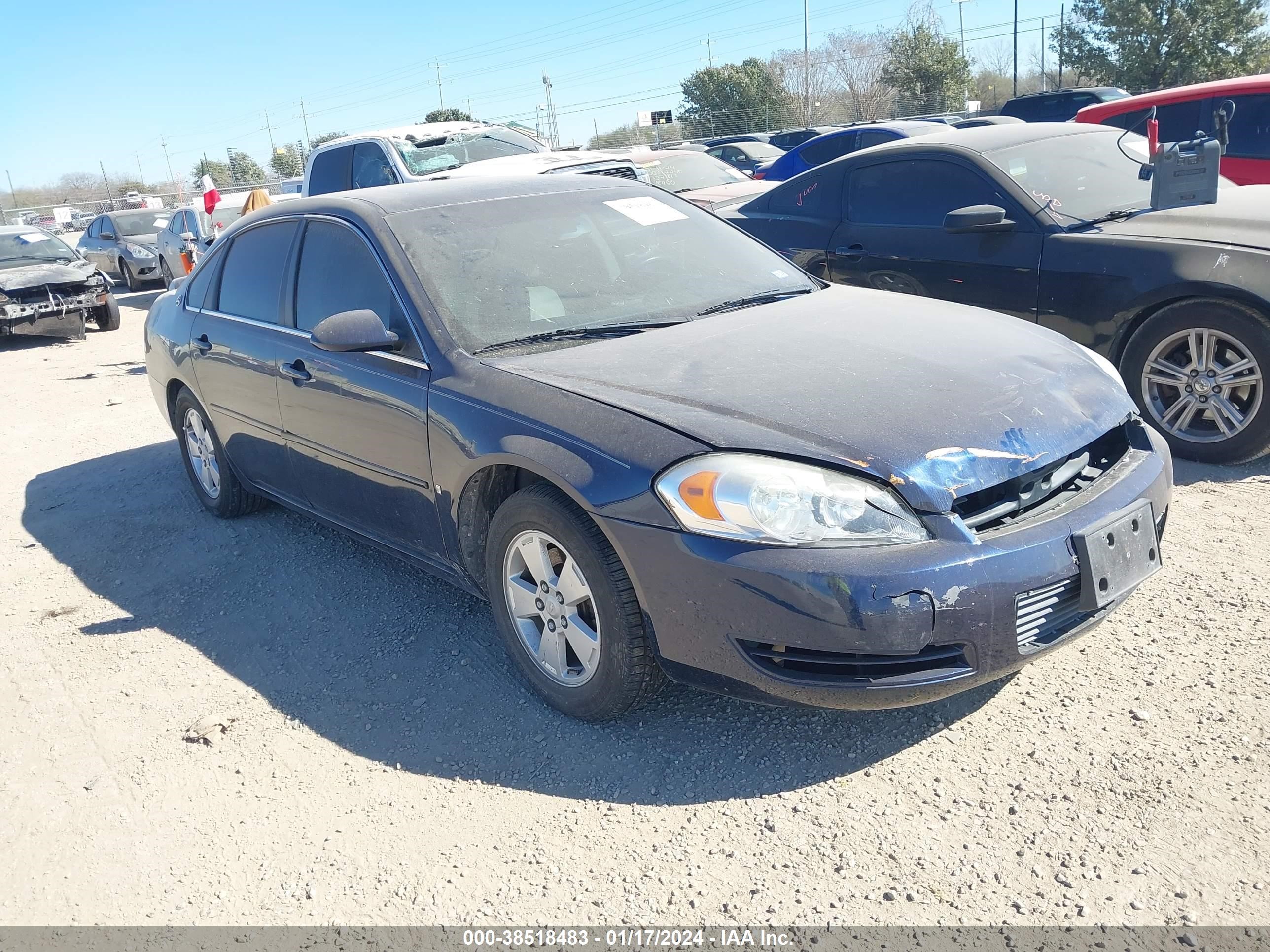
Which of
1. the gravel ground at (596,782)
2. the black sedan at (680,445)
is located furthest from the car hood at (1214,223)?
the black sedan at (680,445)

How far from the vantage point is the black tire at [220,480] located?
5.03 meters

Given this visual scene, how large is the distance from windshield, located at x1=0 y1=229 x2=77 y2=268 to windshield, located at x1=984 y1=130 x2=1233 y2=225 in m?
11.8

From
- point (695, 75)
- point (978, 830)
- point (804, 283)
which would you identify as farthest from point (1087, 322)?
point (695, 75)

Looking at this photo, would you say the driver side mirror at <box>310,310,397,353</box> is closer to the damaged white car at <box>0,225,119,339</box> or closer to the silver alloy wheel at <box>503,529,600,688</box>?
the silver alloy wheel at <box>503,529,600,688</box>

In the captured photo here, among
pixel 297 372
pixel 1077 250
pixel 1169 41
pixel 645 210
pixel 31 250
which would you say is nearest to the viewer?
pixel 297 372

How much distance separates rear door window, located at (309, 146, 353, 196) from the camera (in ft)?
33.1

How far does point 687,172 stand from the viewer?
11547 mm

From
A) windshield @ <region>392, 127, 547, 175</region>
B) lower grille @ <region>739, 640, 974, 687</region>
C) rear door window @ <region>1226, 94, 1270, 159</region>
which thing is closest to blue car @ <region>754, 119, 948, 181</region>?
windshield @ <region>392, 127, 547, 175</region>

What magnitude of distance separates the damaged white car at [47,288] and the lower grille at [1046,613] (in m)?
12.7

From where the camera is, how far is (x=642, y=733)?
3.01 m

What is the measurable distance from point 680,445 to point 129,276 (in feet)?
57.2

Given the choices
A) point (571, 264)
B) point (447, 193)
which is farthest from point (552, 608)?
→ point (447, 193)

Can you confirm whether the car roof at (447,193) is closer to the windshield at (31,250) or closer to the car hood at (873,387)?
the car hood at (873,387)

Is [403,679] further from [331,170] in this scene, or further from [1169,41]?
[1169,41]
